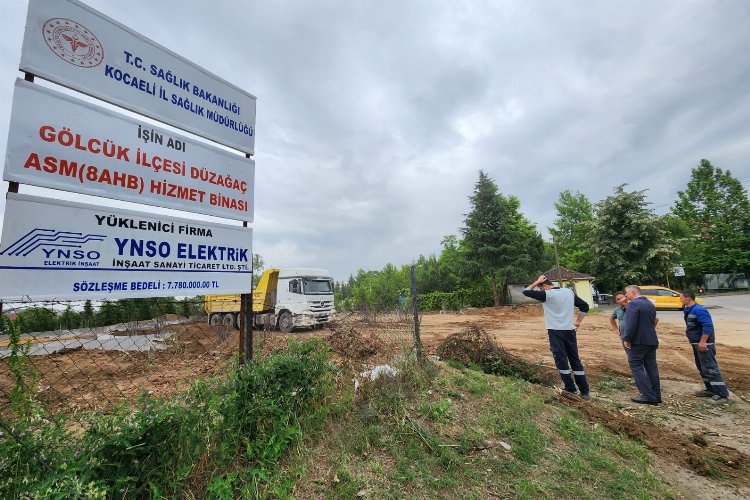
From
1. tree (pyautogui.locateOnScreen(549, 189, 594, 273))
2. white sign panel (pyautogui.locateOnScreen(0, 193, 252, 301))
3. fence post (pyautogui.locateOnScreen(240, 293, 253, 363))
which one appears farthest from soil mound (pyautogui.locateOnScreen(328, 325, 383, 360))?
tree (pyautogui.locateOnScreen(549, 189, 594, 273))

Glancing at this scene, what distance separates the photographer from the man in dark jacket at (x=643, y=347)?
499cm

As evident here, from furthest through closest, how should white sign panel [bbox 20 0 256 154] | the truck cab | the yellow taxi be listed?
1. the yellow taxi
2. the truck cab
3. white sign panel [bbox 20 0 256 154]

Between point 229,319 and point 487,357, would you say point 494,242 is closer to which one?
point 229,319

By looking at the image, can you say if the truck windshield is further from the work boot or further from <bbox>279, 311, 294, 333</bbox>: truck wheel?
the work boot

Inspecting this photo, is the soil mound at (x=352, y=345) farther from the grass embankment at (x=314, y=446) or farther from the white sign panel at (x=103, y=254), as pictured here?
the white sign panel at (x=103, y=254)

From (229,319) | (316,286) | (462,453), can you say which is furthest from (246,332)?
(229,319)

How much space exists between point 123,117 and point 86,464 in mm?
2248

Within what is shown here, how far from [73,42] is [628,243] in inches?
1376

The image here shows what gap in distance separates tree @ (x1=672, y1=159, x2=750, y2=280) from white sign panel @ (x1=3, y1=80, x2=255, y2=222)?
154 feet

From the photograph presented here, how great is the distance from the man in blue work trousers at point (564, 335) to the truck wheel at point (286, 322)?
12.3m

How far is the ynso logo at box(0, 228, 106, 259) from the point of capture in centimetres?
197

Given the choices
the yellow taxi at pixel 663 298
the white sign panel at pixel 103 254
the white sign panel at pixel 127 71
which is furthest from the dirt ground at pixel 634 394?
the yellow taxi at pixel 663 298

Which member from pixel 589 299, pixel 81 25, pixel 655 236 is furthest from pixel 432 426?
pixel 655 236

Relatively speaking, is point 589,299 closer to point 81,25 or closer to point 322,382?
point 322,382
